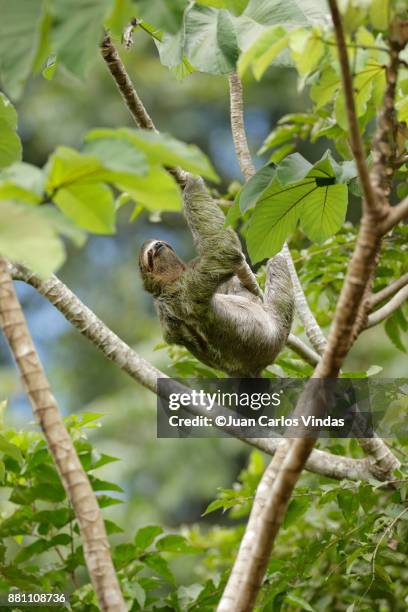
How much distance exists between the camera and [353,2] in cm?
147

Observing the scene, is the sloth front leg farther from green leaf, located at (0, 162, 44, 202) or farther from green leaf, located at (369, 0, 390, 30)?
green leaf, located at (0, 162, 44, 202)

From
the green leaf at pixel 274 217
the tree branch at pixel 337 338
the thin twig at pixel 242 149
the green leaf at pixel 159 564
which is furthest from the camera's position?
the thin twig at pixel 242 149

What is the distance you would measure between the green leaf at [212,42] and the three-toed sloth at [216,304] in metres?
1.73

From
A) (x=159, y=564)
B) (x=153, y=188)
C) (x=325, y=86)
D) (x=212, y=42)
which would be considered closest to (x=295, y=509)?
(x=159, y=564)

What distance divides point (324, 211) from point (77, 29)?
1289mm

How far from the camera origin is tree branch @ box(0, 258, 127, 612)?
156cm

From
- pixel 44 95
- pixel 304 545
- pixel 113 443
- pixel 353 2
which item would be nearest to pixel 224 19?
pixel 353 2

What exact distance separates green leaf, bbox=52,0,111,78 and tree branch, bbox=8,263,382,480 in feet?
4.48

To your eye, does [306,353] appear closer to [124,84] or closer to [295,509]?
[295,509]

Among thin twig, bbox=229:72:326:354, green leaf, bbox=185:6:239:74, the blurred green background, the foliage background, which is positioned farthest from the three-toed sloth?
the blurred green background

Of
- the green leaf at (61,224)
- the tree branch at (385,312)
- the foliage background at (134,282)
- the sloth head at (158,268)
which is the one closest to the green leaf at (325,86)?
the tree branch at (385,312)

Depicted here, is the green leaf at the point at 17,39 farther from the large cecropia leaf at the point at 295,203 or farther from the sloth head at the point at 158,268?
the sloth head at the point at 158,268

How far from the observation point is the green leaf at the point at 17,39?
4.26ft

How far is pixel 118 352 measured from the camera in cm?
259
